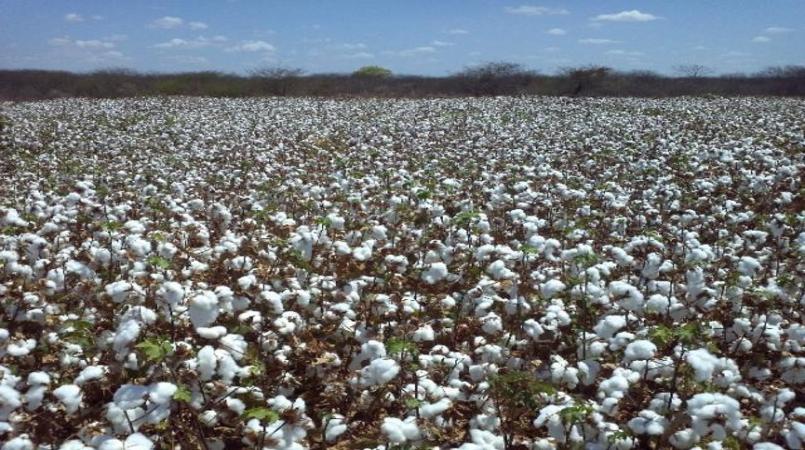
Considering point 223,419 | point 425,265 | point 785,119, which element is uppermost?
point 785,119

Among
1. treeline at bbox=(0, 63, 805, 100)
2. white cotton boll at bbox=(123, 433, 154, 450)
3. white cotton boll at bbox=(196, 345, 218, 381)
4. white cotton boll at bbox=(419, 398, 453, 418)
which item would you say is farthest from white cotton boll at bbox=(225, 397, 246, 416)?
treeline at bbox=(0, 63, 805, 100)

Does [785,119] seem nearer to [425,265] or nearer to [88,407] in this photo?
[425,265]

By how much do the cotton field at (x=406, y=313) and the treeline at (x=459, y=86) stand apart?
31529 mm

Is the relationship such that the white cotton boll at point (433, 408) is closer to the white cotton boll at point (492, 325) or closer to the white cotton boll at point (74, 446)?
the white cotton boll at point (492, 325)

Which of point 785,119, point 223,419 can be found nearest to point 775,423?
point 223,419

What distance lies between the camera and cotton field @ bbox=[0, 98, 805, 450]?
3.37 metres

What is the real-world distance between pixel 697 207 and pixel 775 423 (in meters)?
→ 5.96

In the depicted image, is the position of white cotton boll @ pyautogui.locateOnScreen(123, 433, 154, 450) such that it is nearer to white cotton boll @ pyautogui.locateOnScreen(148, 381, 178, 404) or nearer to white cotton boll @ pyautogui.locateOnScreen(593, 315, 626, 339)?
white cotton boll @ pyautogui.locateOnScreen(148, 381, 178, 404)

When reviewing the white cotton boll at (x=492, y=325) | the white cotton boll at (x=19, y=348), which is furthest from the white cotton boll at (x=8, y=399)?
the white cotton boll at (x=492, y=325)

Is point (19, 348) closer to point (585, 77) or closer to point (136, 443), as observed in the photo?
point (136, 443)

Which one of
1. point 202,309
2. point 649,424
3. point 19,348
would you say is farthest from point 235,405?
point 649,424

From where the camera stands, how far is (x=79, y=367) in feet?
13.2

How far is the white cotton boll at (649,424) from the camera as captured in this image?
329cm

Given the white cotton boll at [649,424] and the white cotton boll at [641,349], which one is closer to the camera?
the white cotton boll at [649,424]
